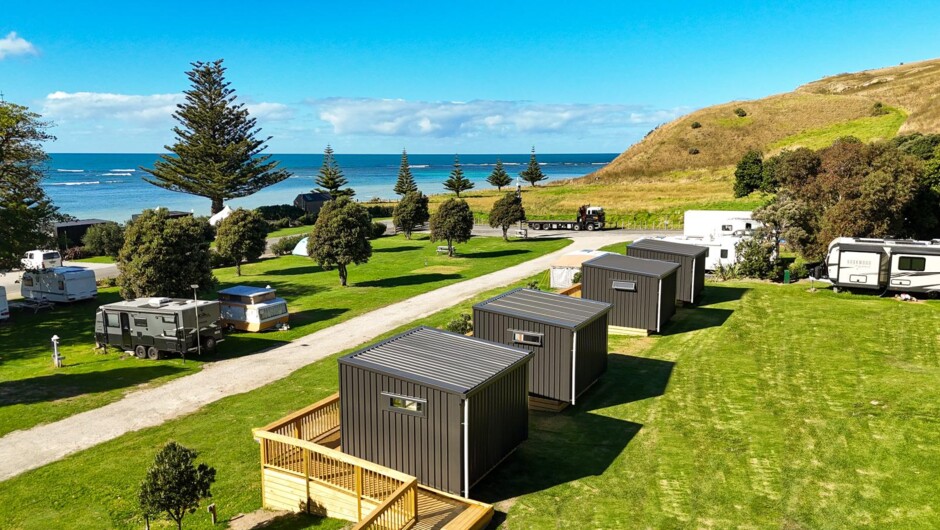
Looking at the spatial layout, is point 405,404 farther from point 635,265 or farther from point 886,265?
point 886,265

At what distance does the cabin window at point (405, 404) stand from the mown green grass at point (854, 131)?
267 ft

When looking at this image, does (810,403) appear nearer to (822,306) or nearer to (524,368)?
(524,368)

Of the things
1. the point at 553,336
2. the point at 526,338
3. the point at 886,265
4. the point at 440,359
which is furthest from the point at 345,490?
the point at 886,265

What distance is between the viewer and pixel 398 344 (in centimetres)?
1409

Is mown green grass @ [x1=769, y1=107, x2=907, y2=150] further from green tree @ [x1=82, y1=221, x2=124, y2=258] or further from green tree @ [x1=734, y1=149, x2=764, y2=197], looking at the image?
green tree @ [x1=82, y1=221, x2=124, y2=258]

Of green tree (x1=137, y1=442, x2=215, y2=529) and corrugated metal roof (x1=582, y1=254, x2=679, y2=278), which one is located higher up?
corrugated metal roof (x1=582, y1=254, x2=679, y2=278)

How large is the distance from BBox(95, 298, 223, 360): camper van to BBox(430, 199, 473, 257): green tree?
76.6ft

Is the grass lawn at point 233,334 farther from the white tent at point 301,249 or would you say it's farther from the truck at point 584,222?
the truck at point 584,222

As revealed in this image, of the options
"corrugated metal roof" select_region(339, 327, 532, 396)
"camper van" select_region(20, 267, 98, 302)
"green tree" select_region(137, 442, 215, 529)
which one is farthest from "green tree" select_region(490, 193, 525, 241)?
"green tree" select_region(137, 442, 215, 529)

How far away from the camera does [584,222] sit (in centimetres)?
5953

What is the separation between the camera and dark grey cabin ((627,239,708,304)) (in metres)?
27.1

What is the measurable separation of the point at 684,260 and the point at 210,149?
60206 millimetres

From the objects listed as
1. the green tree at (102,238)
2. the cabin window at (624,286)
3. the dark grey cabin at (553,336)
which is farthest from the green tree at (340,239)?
the green tree at (102,238)

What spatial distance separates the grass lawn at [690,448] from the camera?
11.6m
